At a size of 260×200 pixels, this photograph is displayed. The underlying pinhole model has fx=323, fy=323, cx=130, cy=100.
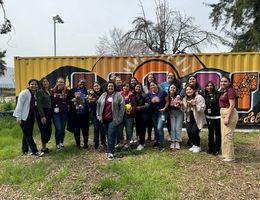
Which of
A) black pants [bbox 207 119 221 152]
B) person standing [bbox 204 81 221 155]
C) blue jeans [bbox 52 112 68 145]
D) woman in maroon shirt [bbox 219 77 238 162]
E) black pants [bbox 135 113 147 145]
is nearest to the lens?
woman in maroon shirt [bbox 219 77 238 162]

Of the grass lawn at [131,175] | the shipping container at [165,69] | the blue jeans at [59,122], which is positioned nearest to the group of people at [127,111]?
the blue jeans at [59,122]

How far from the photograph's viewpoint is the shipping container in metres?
10.3

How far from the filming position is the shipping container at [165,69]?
1034 cm

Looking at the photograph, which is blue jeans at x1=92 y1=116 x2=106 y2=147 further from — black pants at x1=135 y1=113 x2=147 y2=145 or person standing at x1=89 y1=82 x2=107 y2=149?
black pants at x1=135 y1=113 x2=147 y2=145

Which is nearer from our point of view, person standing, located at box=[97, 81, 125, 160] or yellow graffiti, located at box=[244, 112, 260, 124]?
person standing, located at box=[97, 81, 125, 160]

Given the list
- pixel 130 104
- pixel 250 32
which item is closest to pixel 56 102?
pixel 130 104

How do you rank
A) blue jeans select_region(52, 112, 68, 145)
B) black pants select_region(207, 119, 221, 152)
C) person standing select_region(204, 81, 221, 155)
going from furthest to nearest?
1. blue jeans select_region(52, 112, 68, 145)
2. black pants select_region(207, 119, 221, 152)
3. person standing select_region(204, 81, 221, 155)

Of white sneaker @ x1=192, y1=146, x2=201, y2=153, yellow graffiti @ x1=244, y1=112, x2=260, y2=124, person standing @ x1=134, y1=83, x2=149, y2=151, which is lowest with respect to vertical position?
white sneaker @ x1=192, y1=146, x2=201, y2=153

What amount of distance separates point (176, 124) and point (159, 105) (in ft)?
2.19

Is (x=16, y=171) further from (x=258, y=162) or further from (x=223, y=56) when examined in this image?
(x=223, y=56)

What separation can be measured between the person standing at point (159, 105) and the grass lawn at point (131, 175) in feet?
1.36

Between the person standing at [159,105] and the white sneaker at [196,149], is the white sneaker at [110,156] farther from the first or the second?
the white sneaker at [196,149]

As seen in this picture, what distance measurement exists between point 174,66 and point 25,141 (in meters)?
5.32

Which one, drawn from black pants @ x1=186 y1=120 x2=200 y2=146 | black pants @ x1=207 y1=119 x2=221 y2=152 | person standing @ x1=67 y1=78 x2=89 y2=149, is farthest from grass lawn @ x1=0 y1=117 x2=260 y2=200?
person standing @ x1=67 y1=78 x2=89 y2=149
